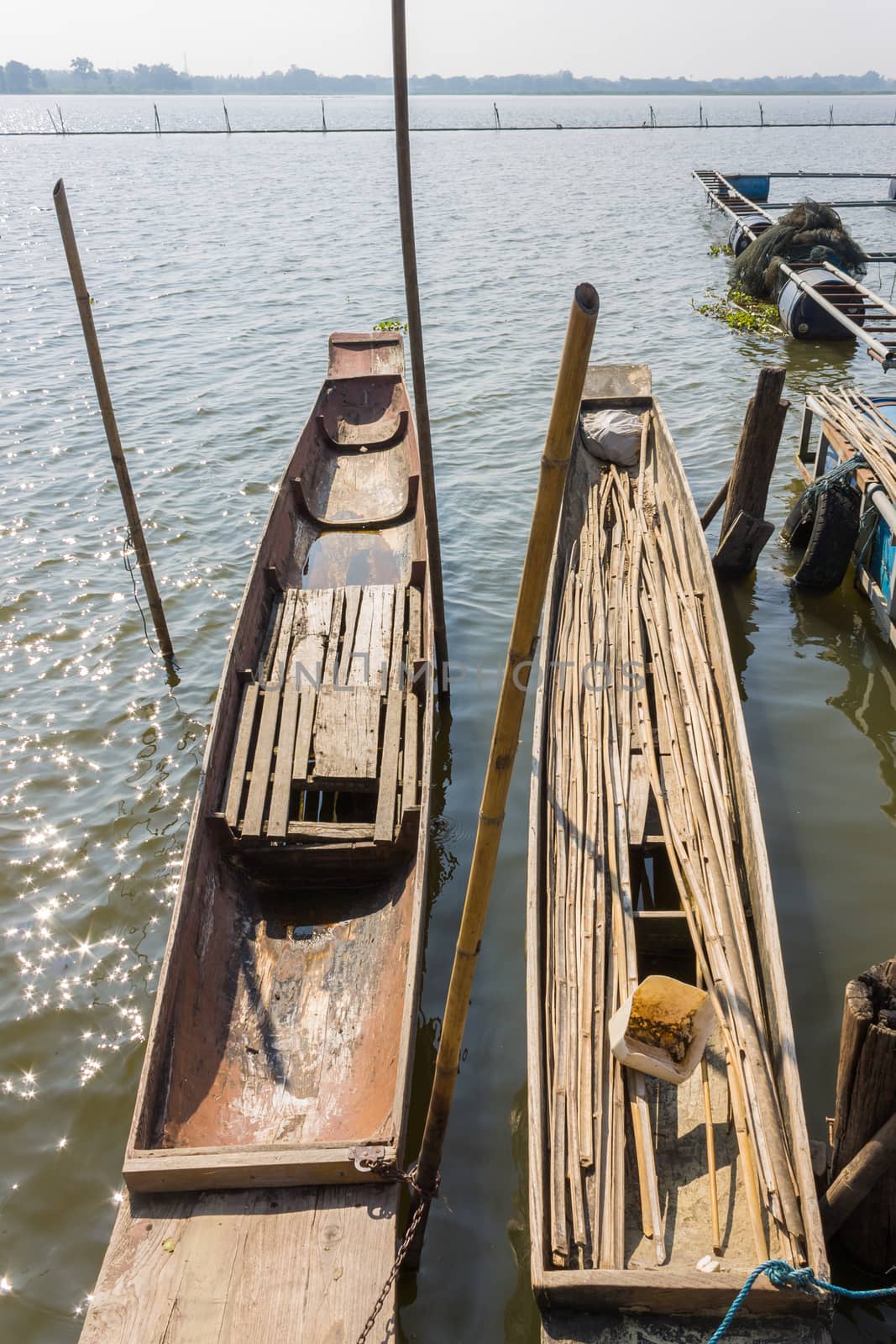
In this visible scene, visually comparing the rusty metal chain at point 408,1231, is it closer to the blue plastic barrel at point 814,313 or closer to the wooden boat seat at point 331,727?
the wooden boat seat at point 331,727

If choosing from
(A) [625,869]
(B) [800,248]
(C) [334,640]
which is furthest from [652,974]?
(B) [800,248]

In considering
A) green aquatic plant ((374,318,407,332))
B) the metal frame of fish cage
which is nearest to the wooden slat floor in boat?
the metal frame of fish cage

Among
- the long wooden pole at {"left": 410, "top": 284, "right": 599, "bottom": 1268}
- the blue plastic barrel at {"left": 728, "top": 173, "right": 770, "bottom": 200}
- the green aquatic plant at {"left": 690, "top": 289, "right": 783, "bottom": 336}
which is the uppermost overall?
the long wooden pole at {"left": 410, "top": 284, "right": 599, "bottom": 1268}

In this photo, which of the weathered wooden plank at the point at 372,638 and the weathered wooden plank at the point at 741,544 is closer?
the weathered wooden plank at the point at 372,638

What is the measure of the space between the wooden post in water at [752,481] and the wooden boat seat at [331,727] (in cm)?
388

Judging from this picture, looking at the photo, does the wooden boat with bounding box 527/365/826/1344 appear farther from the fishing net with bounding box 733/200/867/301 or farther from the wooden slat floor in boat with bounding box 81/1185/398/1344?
the fishing net with bounding box 733/200/867/301

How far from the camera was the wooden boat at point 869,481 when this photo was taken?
888 cm

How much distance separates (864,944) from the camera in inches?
245

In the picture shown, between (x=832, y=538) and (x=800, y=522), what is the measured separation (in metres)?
0.97

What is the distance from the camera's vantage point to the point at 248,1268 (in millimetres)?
3857

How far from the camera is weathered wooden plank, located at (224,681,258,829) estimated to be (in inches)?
251

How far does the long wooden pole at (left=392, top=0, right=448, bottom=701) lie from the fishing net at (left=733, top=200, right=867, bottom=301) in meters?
15.9

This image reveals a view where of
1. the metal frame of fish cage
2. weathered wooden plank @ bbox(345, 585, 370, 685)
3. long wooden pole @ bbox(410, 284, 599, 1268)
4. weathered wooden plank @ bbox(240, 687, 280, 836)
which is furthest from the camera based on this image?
the metal frame of fish cage

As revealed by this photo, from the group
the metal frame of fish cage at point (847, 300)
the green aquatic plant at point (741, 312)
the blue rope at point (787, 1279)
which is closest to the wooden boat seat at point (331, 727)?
the blue rope at point (787, 1279)
